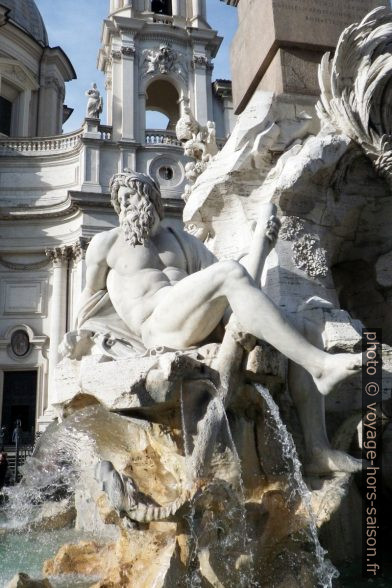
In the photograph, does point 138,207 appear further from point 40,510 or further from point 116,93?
point 116,93

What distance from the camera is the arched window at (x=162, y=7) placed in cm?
2592

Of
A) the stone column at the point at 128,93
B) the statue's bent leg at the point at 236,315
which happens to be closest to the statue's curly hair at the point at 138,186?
the statue's bent leg at the point at 236,315

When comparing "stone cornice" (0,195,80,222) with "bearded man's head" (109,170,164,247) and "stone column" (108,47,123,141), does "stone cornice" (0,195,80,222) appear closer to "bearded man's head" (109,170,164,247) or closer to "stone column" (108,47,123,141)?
"stone column" (108,47,123,141)

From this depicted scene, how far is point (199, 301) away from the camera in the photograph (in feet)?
11.7

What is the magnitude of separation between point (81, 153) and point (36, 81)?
7.79 metres

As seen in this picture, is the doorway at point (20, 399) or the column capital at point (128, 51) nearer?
the doorway at point (20, 399)

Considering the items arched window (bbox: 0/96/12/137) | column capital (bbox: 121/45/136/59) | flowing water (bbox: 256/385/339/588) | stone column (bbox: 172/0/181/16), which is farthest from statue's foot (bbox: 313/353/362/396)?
arched window (bbox: 0/96/12/137)

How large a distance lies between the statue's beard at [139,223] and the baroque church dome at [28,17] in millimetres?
27119

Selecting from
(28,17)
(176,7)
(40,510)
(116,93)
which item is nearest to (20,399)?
(116,93)

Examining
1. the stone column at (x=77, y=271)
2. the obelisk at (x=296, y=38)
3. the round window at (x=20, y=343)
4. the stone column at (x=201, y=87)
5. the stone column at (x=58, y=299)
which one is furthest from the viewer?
the stone column at (x=201, y=87)

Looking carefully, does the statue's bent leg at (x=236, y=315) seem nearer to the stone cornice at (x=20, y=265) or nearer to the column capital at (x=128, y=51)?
the stone cornice at (x=20, y=265)

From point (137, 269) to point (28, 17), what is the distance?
98.0 feet

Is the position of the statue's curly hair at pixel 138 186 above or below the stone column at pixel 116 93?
below

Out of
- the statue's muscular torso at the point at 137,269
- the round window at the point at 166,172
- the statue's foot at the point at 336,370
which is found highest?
the round window at the point at 166,172
